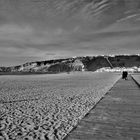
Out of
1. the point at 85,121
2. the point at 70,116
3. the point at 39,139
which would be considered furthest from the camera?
the point at 70,116

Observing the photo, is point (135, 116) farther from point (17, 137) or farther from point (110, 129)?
point (17, 137)

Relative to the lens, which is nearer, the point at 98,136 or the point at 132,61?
the point at 98,136

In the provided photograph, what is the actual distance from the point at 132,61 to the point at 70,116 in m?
187

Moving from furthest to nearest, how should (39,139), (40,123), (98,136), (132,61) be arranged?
(132,61) → (40,123) → (39,139) → (98,136)

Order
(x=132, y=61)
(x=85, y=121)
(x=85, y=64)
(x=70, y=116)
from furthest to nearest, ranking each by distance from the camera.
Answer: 1. (x=85, y=64)
2. (x=132, y=61)
3. (x=70, y=116)
4. (x=85, y=121)

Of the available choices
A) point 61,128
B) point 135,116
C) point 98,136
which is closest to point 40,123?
point 61,128

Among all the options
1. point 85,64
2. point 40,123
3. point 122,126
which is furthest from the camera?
point 85,64

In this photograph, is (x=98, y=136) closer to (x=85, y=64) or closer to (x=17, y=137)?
(x=17, y=137)

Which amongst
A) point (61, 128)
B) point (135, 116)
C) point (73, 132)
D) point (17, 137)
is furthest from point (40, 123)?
point (135, 116)

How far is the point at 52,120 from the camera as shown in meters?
5.86

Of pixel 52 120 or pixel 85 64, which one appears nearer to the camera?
pixel 52 120

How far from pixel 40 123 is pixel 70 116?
1.26 metres

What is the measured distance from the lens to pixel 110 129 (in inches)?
175

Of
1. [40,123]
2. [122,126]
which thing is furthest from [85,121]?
[40,123]
